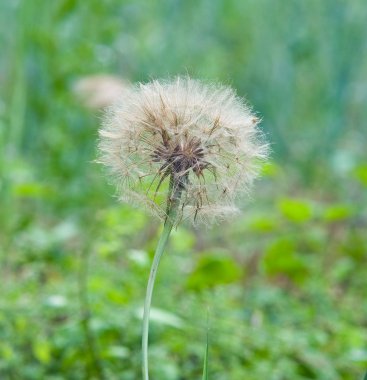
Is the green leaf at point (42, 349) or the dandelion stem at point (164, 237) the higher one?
the green leaf at point (42, 349)

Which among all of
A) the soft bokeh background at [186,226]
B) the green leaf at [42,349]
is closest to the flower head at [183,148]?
the soft bokeh background at [186,226]

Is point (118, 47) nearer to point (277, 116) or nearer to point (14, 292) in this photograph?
point (277, 116)

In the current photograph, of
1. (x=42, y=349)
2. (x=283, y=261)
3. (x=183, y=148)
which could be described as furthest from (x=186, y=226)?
(x=183, y=148)

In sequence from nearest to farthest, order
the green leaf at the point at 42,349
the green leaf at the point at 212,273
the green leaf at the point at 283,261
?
the green leaf at the point at 42,349 < the green leaf at the point at 212,273 < the green leaf at the point at 283,261

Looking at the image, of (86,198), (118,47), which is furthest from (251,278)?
(118,47)

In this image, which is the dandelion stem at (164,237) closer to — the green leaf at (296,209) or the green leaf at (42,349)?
the green leaf at (42,349)

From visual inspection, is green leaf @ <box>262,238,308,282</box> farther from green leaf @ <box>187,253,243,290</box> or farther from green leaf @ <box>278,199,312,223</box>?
green leaf @ <box>187,253,243,290</box>

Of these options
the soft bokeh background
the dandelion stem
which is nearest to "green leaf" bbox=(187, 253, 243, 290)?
the soft bokeh background
